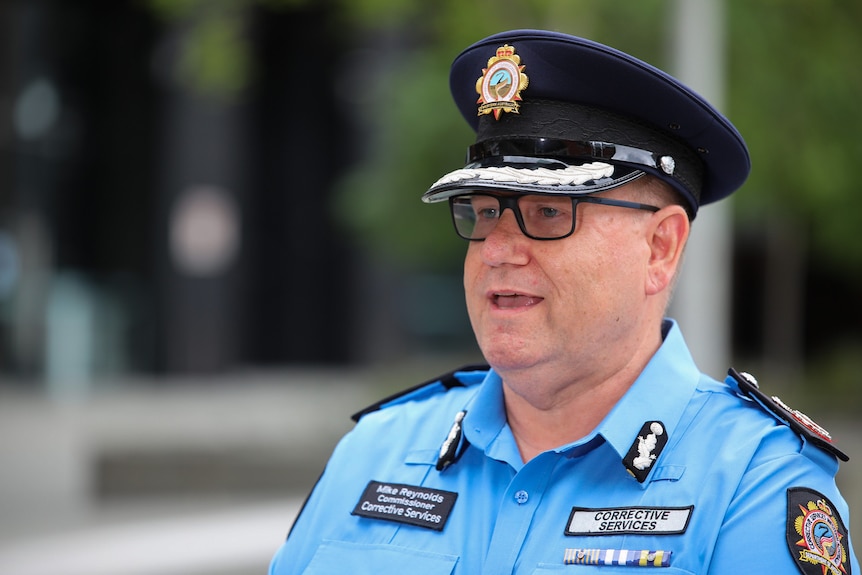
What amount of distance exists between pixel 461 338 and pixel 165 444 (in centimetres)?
1002

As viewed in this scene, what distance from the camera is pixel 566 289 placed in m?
2.04

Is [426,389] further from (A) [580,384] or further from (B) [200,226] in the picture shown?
(B) [200,226]

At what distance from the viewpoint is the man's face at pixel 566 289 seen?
204 cm

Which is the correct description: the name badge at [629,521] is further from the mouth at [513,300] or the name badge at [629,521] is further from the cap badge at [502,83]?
the cap badge at [502,83]

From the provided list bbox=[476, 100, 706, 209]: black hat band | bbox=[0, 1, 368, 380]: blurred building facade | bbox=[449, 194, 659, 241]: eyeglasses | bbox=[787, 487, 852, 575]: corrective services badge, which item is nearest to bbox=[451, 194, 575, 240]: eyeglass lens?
bbox=[449, 194, 659, 241]: eyeglasses

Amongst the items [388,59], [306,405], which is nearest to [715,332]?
[306,405]

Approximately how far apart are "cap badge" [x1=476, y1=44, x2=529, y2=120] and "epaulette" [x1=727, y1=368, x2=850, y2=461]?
693 millimetres

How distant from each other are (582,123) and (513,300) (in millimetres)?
374

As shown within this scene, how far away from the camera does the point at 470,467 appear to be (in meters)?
2.22

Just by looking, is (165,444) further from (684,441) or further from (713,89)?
(684,441)

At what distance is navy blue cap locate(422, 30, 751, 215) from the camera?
2.07 meters

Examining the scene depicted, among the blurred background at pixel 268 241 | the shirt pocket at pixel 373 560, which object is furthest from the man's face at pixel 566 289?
the blurred background at pixel 268 241

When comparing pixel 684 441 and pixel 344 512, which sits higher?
pixel 684 441

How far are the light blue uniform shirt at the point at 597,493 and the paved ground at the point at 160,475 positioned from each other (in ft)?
11.8
